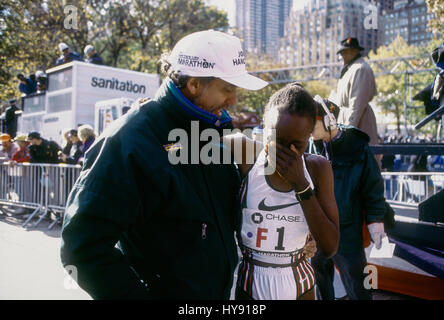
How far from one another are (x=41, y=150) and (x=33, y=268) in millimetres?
4582

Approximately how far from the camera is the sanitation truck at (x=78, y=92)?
10.3 meters

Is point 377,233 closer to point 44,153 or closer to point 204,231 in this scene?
point 204,231

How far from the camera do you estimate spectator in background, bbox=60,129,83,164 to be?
8219 millimetres

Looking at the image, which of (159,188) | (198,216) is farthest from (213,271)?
(159,188)

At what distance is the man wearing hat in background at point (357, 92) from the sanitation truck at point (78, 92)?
7.12 m

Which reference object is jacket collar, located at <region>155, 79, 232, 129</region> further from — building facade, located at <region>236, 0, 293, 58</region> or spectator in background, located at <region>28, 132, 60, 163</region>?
building facade, located at <region>236, 0, 293, 58</region>

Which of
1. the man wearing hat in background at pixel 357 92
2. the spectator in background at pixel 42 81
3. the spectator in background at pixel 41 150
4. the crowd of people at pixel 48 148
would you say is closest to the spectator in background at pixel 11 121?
the spectator in background at pixel 42 81

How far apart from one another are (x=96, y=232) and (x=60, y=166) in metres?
7.20

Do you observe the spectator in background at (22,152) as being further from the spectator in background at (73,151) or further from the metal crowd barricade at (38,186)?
the spectator in background at (73,151)

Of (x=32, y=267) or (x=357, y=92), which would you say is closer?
(x=357, y=92)

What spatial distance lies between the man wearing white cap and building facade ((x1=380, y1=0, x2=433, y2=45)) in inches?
5110

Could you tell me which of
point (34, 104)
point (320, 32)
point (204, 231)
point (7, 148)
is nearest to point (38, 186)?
point (7, 148)

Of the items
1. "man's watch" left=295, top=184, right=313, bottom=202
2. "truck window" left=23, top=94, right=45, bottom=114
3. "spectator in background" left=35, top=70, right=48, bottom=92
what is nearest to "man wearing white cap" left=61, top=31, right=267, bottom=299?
"man's watch" left=295, top=184, right=313, bottom=202

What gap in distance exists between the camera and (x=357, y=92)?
4.69m
